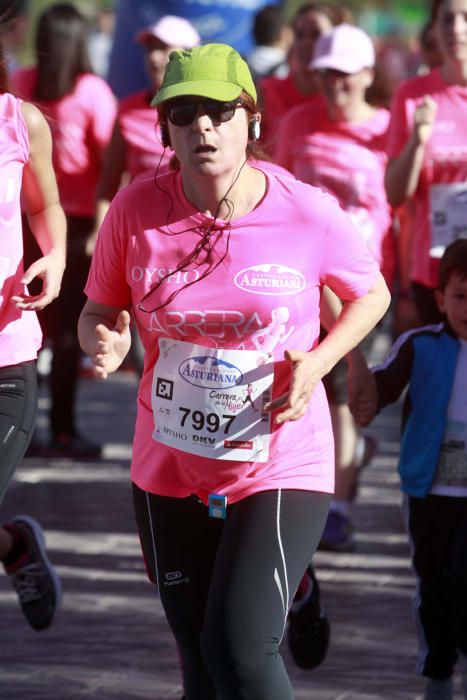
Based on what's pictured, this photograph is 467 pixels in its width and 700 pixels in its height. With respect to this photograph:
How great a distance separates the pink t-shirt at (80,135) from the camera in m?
8.91

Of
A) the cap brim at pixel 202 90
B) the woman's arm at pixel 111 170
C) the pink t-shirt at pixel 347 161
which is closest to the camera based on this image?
the cap brim at pixel 202 90

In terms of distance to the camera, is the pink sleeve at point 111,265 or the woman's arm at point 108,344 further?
the pink sleeve at point 111,265

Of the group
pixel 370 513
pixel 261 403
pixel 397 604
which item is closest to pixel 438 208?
pixel 397 604

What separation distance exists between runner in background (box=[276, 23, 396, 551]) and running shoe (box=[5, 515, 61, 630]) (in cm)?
163

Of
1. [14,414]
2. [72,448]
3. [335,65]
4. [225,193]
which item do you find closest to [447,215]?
[335,65]

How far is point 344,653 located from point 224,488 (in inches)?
70.2

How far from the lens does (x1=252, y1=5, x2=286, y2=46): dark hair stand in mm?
11156

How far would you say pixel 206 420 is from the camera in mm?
3992

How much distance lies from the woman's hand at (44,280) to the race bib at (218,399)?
52cm

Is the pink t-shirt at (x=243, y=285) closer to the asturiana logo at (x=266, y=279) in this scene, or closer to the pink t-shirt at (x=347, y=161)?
the asturiana logo at (x=266, y=279)

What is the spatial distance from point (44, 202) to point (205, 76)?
108 cm

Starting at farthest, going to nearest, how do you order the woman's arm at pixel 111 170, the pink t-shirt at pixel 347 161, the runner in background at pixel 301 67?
the woman's arm at pixel 111 170
the runner in background at pixel 301 67
the pink t-shirt at pixel 347 161

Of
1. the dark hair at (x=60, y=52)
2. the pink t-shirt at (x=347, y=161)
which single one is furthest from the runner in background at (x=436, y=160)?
the dark hair at (x=60, y=52)

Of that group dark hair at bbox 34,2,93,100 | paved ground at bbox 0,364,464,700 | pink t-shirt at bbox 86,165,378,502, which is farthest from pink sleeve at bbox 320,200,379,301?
dark hair at bbox 34,2,93,100
